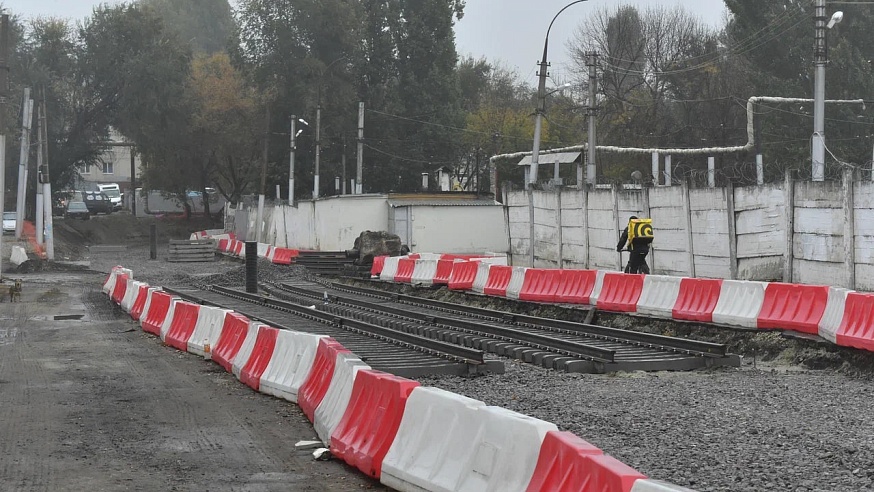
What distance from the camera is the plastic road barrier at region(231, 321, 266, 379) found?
14.2m

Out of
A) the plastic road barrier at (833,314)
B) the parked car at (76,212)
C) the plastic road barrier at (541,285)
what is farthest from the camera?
the parked car at (76,212)

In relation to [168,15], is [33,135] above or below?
below

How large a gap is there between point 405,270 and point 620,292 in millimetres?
12529

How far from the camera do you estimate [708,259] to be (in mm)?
24094

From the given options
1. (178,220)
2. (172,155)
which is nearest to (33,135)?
(172,155)

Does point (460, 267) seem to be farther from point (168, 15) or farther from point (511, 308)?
point (168, 15)

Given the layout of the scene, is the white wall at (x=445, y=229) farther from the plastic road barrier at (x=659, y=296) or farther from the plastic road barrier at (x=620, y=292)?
the plastic road barrier at (x=659, y=296)

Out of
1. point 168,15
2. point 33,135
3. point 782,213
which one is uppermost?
point 168,15

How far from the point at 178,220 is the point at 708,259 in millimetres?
69197

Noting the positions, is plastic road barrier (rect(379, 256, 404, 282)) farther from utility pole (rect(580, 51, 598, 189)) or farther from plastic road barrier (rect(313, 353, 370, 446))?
plastic road barrier (rect(313, 353, 370, 446))

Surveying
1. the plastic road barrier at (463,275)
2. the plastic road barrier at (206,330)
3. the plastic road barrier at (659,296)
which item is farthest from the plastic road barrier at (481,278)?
the plastic road barrier at (206,330)

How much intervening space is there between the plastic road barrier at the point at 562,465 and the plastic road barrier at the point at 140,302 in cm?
1833

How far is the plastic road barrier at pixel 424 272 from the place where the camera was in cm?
3119

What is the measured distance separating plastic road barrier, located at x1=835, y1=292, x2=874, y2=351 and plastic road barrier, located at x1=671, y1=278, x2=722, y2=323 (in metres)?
3.55
